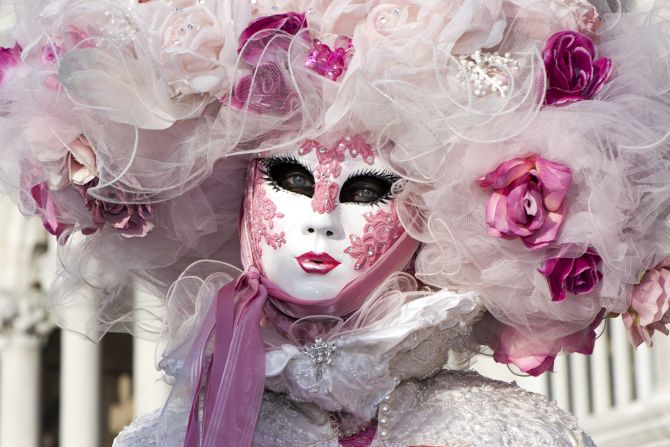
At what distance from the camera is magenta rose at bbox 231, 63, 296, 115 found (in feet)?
7.14

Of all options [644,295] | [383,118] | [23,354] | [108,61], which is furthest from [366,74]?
[23,354]

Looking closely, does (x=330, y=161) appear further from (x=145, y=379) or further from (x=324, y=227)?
(x=145, y=379)

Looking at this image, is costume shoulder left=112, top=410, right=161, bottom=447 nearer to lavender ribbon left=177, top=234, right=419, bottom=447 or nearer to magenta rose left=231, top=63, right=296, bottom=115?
lavender ribbon left=177, top=234, right=419, bottom=447

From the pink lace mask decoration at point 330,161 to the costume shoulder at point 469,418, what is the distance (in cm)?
32

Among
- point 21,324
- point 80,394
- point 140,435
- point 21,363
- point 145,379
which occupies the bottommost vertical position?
point 21,363

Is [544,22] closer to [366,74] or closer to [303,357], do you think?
[366,74]

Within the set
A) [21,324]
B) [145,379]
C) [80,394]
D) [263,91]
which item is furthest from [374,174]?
[21,324]

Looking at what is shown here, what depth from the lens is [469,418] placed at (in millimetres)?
2236

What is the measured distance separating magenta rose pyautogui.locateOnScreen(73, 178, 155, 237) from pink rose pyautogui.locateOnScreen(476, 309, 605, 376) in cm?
61

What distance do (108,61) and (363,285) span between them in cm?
52

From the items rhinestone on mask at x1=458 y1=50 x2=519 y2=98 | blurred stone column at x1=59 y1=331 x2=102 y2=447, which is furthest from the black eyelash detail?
blurred stone column at x1=59 y1=331 x2=102 y2=447

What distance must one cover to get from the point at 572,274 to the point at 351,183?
376 millimetres

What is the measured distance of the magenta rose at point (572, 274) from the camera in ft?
7.02

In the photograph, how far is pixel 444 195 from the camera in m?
2.18
